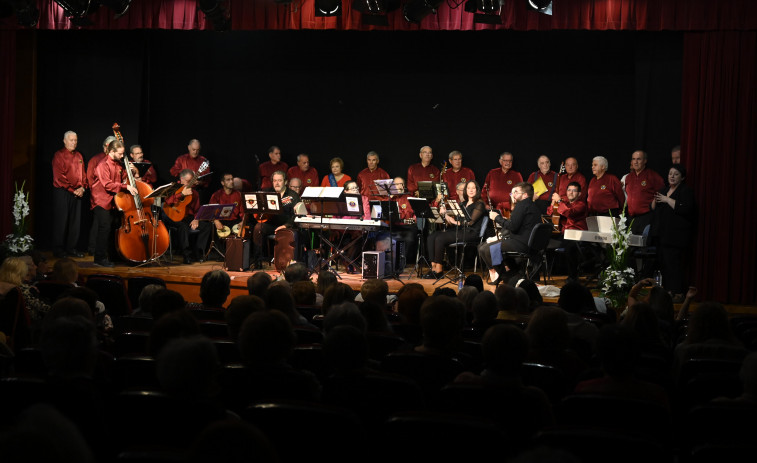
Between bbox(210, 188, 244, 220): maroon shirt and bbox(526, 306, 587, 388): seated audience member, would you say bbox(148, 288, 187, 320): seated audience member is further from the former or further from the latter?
bbox(210, 188, 244, 220): maroon shirt

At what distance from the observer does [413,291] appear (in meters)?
5.14

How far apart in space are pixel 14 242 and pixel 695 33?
28.4 ft

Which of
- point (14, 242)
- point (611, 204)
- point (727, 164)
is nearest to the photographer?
point (727, 164)

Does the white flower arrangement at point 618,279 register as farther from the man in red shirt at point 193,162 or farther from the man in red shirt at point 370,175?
the man in red shirt at point 193,162

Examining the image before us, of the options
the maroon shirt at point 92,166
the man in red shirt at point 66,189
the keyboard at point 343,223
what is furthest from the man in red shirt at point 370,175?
the man in red shirt at point 66,189

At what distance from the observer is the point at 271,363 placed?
303cm

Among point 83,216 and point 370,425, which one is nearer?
point 370,425

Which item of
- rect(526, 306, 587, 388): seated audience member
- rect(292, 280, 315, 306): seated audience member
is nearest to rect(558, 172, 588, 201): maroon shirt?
rect(292, 280, 315, 306): seated audience member

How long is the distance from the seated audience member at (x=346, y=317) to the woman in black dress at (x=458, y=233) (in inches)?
243

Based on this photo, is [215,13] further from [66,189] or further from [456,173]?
Result: [456,173]

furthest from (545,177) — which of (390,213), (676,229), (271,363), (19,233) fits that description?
(271,363)

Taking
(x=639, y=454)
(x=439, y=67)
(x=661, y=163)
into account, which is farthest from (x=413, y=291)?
(x=439, y=67)

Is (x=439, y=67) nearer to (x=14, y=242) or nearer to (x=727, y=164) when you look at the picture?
(x=727, y=164)

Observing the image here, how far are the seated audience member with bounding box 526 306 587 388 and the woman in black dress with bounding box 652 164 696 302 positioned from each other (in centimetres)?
547
